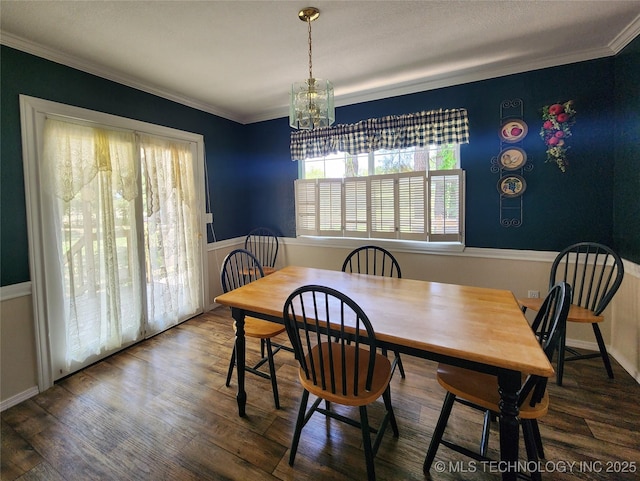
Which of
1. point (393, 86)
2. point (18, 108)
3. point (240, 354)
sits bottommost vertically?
point (240, 354)

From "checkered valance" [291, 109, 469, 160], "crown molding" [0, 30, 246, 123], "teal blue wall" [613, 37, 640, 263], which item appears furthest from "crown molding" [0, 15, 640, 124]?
"checkered valance" [291, 109, 469, 160]

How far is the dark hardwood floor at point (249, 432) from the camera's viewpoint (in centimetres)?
154

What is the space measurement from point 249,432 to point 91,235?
2023mm

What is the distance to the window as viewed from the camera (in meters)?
3.05

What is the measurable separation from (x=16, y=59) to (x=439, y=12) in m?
2.88

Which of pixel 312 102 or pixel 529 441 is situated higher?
pixel 312 102

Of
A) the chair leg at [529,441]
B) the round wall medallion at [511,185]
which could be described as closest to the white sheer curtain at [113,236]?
the chair leg at [529,441]

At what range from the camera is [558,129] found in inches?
102

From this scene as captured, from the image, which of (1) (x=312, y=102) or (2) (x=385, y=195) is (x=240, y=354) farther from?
(2) (x=385, y=195)

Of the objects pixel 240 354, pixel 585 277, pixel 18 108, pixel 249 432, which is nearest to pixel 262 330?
pixel 240 354

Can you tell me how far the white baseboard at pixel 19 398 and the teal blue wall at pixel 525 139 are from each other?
0.80m

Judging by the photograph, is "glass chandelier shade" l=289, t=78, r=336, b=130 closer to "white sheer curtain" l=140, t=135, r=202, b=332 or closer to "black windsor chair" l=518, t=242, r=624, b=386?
"white sheer curtain" l=140, t=135, r=202, b=332

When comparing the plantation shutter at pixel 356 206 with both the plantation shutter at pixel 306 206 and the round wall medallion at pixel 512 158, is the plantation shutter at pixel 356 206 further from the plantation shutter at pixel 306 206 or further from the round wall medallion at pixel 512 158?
the round wall medallion at pixel 512 158

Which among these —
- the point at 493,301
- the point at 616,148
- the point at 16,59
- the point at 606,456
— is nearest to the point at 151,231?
the point at 16,59
